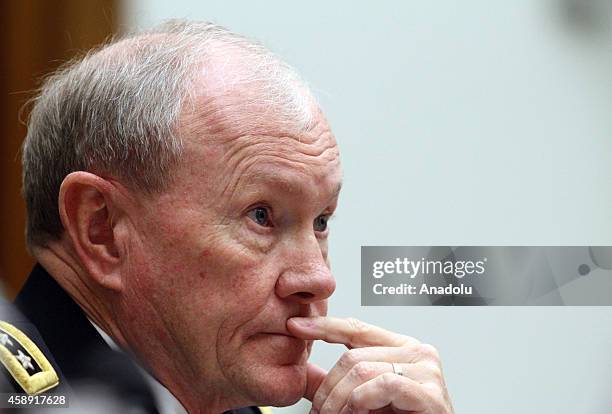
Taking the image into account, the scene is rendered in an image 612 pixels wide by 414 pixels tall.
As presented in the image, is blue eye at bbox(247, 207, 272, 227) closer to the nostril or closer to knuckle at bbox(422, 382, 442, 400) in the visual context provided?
the nostril

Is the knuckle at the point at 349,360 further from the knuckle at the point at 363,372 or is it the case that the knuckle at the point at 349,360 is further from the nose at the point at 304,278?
the nose at the point at 304,278

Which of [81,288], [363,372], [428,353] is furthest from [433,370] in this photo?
[81,288]

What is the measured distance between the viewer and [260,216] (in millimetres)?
1973

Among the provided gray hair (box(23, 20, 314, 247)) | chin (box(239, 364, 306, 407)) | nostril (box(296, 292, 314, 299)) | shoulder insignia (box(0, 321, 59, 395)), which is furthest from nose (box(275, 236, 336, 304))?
shoulder insignia (box(0, 321, 59, 395))

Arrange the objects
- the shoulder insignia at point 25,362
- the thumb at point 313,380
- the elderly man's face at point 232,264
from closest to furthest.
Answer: the shoulder insignia at point 25,362
the elderly man's face at point 232,264
the thumb at point 313,380

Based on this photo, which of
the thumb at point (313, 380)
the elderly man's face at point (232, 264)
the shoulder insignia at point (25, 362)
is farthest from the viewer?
the thumb at point (313, 380)

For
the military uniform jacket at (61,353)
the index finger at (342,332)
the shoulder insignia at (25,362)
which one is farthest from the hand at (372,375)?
the shoulder insignia at (25,362)

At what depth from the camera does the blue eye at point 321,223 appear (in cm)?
208

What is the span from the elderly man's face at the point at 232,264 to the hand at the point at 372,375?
81 mm

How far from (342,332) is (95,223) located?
52 cm

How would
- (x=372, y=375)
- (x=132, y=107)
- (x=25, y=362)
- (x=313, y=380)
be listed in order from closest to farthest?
(x=25, y=362)
(x=132, y=107)
(x=372, y=375)
(x=313, y=380)

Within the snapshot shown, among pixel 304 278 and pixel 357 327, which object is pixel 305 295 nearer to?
pixel 304 278

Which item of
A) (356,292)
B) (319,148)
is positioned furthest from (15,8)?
(319,148)

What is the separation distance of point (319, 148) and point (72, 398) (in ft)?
2.10
